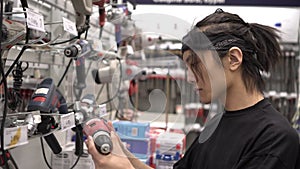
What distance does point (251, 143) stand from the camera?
105 cm

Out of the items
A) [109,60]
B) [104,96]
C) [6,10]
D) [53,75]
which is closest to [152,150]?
[104,96]

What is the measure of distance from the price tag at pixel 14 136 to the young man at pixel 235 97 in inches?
9.6

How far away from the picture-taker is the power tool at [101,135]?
40.0 inches

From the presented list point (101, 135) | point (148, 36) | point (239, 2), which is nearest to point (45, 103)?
point (101, 135)

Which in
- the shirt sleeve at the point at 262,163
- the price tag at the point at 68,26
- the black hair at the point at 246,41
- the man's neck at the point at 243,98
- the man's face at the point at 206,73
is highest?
the price tag at the point at 68,26

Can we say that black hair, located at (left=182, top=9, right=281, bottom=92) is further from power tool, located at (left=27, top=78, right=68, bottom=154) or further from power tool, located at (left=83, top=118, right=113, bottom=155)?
power tool, located at (left=27, top=78, right=68, bottom=154)

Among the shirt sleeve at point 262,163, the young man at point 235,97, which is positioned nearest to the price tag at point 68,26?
the young man at point 235,97

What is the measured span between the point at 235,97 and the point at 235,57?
0.16 metres

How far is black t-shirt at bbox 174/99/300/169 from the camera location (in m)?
1.00

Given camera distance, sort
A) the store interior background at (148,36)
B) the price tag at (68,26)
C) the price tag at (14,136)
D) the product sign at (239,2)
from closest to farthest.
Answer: the price tag at (14,136), the store interior background at (148,36), the price tag at (68,26), the product sign at (239,2)

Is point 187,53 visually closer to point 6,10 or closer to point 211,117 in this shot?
point 211,117

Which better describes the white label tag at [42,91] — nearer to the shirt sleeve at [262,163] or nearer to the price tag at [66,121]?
the price tag at [66,121]

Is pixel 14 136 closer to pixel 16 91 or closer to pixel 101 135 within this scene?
pixel 101 135

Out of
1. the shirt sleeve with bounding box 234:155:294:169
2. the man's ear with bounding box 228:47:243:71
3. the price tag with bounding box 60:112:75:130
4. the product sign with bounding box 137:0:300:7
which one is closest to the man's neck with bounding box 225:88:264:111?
the man's ear with bounding box 228:47:243:71
